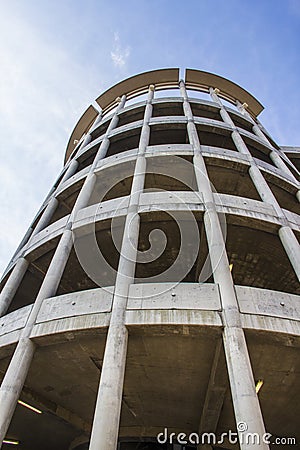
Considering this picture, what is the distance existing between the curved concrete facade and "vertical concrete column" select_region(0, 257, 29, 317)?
0.16 feet

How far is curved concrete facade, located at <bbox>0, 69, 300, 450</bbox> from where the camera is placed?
6.02 meters

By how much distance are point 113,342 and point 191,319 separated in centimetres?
162

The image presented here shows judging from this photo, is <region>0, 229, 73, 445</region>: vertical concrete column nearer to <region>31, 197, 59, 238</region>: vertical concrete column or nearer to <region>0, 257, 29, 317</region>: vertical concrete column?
<region>0, 257, 29, 317</region>: vertical concrete column

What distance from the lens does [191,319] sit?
599 cm

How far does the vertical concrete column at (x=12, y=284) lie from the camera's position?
905 cm

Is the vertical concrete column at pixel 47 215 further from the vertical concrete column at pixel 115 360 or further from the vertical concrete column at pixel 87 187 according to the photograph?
the vertical concrete column at pixel 115 360

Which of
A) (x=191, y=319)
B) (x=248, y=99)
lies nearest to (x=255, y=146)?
(x=248, y=99)

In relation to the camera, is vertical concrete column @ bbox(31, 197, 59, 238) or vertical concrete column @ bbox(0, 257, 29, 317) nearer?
vertical concrete column @ bbox(0, 257, 29, 317)

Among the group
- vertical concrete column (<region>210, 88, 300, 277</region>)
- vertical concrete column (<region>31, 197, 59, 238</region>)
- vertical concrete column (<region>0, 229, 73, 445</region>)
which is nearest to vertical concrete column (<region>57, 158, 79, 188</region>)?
vertical concrete column (<region>31, 197, 59, 238</region>)

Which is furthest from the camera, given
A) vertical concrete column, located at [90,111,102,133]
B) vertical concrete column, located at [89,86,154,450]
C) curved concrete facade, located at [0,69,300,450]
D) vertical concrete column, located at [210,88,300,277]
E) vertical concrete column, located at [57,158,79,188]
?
vertical concrete column, located at [90,111,102,133]

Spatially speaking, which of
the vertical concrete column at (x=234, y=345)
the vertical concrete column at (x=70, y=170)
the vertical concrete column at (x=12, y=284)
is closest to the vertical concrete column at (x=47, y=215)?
the vertical concrete column at (x=12, y=284)

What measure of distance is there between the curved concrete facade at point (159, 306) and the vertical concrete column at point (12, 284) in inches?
1.9

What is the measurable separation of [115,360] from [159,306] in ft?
4.62

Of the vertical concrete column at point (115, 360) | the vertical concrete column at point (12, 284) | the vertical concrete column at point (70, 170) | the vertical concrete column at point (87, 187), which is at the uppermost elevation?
the vertical concrete column at point (70, 170)
